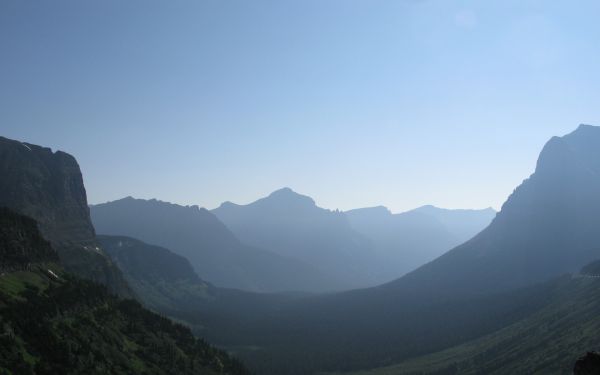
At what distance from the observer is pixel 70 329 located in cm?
11688

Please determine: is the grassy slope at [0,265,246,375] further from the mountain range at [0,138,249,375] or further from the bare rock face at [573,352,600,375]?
the bare rock face at [573,352,600,375]

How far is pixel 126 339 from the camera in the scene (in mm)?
138875

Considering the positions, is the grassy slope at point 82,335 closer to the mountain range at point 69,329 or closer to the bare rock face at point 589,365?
the mountain range at point 69,329

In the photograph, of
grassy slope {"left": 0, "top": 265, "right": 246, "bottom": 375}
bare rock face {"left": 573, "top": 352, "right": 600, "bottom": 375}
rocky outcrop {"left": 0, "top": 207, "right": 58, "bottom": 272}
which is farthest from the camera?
rocky outcrop {"left": 0, "top": 207, "right": 58, "bottom": 272}

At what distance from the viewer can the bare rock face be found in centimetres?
3509

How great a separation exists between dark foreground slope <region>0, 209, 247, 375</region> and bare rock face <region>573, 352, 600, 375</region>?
269 ft

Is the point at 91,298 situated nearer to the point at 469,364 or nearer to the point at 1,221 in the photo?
the point at 1,221

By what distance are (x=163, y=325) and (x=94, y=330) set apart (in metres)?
44.0

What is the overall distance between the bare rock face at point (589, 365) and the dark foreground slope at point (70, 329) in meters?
81.9

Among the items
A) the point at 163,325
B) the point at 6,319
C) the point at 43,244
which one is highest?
the point at 43,244

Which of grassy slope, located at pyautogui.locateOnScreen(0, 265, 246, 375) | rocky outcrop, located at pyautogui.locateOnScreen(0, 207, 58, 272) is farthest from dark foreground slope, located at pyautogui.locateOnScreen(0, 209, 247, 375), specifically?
rocky outcrop, located at pyautogui.locateOnScreen(0, 207, 58, 272)

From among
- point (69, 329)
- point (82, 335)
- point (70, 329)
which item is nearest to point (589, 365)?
point (69, 329)

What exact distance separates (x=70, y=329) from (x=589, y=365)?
11066 centimetres

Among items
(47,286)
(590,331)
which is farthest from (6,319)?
(590,331)
